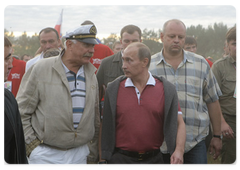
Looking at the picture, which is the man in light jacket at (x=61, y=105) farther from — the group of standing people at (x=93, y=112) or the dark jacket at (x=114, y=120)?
the dark jacket at (x=114, y=120)

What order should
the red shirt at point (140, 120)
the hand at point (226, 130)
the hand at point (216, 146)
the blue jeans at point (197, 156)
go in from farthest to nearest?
1. the hand at point (226, 130)
2. the hand at point (216, 146)
3. the blue jeans at point (197, 156)
4. the red shirt at point (140, 120)

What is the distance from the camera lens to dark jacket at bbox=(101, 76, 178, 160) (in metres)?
3.10

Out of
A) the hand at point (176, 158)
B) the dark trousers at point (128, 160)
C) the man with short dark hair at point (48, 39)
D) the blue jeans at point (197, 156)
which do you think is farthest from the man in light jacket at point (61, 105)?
the man with short dark hair at point (48, 39)

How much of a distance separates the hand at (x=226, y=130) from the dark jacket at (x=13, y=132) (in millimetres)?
2407

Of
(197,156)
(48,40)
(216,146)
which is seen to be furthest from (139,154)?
(48,40)

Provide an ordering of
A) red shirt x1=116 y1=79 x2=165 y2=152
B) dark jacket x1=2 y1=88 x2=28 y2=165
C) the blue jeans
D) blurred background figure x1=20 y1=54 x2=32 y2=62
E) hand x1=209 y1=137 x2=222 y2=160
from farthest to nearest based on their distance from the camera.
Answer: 1. blurred background figure x1=20 y1=54 x2=32 y2=62
2. hand x1=209 y1=137 x2=222 y2=160
3. the blue jeans
4. red shirt x1=116 y1=79 x2=165 y2=152
5. dark jacket x1=2 y1=88 x2=28 y2=165

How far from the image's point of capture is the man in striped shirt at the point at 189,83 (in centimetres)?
359

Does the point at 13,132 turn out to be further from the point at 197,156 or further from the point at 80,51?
the point at 197,156

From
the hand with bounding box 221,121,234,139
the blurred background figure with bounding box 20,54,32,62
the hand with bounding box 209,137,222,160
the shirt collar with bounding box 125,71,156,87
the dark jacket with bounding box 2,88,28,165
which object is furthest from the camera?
the blurred background figure with bounding box 20,54,32,62

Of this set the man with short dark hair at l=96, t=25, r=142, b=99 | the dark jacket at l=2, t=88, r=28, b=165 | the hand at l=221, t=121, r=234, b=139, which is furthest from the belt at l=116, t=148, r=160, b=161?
the hand at l=221, t=121, r=234, b=139

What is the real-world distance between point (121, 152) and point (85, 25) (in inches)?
49.8

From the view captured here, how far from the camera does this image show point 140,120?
10.00 ft

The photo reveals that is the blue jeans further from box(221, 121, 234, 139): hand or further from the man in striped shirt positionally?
box(221, 121, 234, 139): hand

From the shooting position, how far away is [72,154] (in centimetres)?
325
